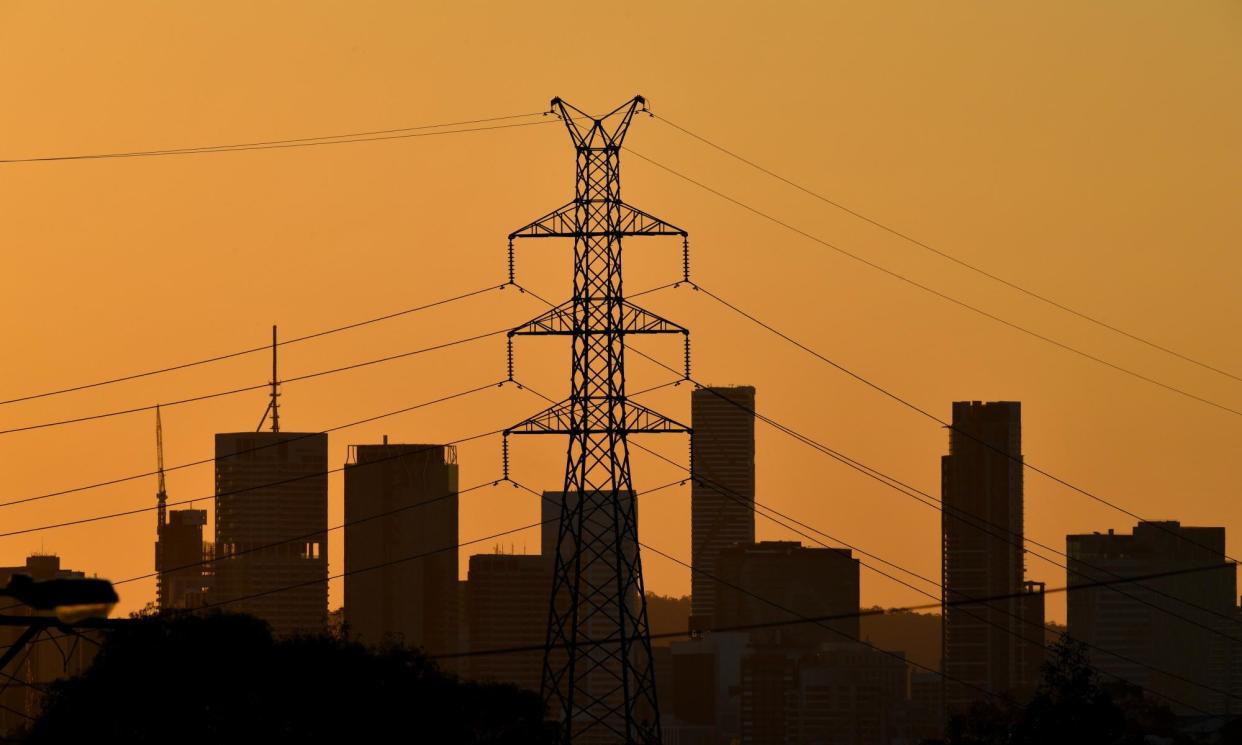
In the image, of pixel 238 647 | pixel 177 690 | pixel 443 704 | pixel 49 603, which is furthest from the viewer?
pixel 443 704

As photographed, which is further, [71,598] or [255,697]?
[255,697]

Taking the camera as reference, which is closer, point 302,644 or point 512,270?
point 512,270

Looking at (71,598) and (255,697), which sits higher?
(71,598)

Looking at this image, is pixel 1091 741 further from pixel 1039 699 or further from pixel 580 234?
pixel 580 234

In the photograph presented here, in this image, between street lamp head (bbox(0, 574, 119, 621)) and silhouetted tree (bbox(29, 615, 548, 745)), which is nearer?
street lamp head (bbox(0, 574, 119, 621))

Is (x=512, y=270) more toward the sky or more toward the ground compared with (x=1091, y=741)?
more toward the sky

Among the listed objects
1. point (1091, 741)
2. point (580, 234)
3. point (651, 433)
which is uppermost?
point (580, 234)

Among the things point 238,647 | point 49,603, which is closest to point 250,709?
point 238,647

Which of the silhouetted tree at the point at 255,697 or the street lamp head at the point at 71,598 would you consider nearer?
the street lamp head at the point at 71,598
